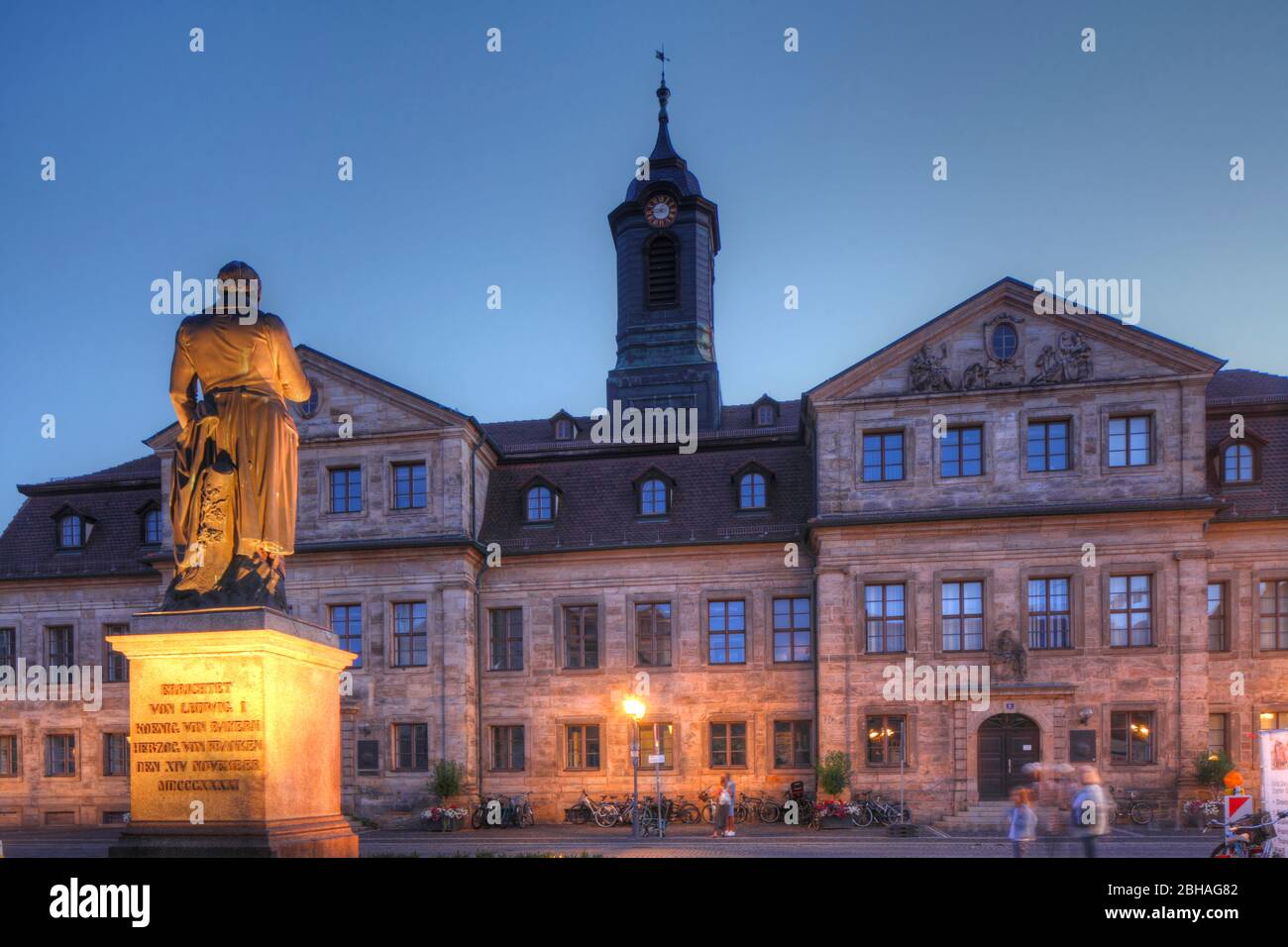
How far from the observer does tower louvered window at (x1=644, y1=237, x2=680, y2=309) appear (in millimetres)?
49562

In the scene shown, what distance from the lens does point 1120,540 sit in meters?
34.1

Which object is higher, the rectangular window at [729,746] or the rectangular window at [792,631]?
the rectangular window at [792,631]

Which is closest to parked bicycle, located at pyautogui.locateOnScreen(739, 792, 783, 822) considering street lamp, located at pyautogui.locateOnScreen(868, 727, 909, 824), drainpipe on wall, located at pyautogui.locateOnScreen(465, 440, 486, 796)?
street lamp, located at pyautogui.locateOnScreen(868, 727, 909, 824)

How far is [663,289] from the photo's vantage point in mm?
49719

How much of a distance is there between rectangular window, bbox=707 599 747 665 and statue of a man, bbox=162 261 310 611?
2770cm

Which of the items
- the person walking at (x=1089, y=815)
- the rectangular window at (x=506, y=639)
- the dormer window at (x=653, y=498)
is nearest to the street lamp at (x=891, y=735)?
the dormer window at (x=653, y=498)

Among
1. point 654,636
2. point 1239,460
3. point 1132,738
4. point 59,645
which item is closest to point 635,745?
point 654,636

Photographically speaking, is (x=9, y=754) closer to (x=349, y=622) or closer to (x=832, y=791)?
(x=349, y=622)

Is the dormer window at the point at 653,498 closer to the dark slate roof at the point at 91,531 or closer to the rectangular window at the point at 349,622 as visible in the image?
the rectangular window at the point at 349,622

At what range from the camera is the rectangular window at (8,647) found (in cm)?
4188

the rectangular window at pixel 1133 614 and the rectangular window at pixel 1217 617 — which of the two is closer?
the rectangular window at pixel 1133 614

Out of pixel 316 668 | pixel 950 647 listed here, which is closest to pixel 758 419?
pixel 950 647

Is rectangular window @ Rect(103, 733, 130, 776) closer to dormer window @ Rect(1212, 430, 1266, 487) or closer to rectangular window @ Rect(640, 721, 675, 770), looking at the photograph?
rectangular window @ Rect(640, 721, 675, 770)

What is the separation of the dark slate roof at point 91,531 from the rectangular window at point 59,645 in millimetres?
2076
